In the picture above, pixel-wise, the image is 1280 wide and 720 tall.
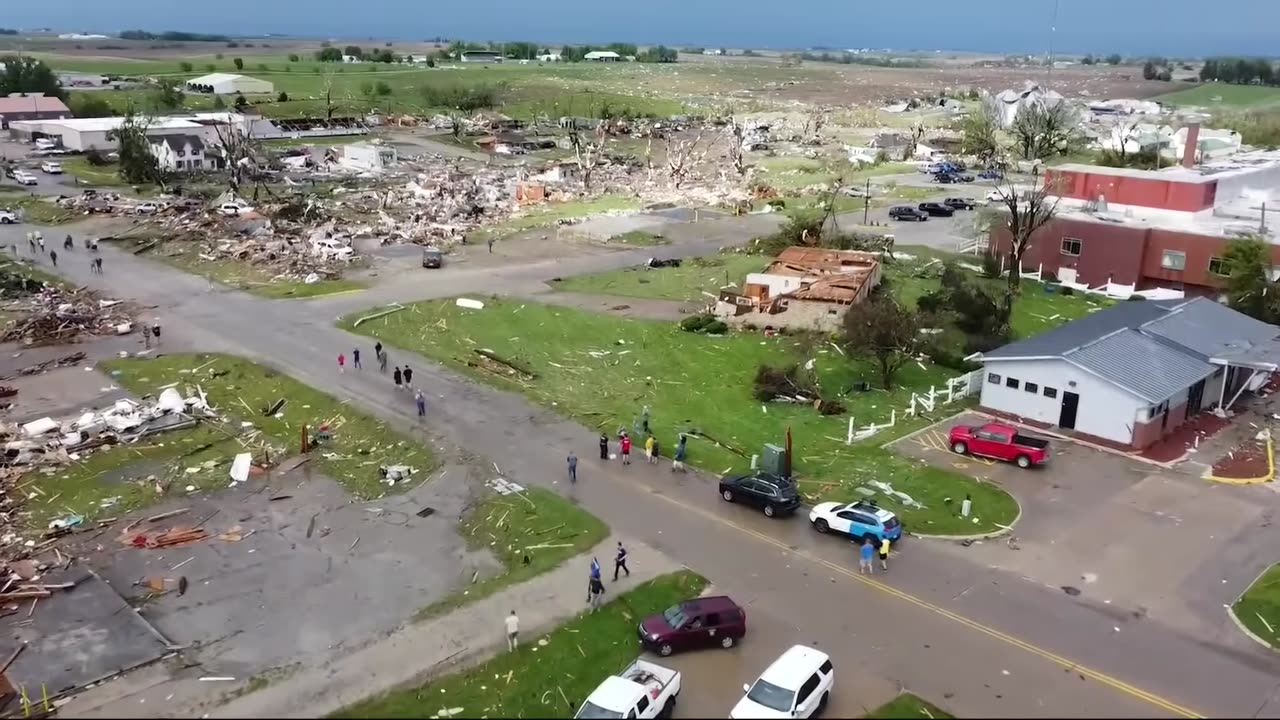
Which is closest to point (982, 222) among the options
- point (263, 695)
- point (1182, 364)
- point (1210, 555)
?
point (1182, 364)

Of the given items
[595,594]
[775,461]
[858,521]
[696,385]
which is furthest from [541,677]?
[696,385]

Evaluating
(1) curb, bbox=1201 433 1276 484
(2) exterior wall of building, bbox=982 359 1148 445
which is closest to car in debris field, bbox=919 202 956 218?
(2) exterior wall of building, bbox=982 359 1148 445

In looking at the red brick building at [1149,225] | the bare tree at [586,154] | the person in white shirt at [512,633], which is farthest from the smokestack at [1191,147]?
the person in white shirt at [512,633]

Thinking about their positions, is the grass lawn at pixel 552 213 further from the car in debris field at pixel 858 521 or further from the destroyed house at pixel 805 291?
the car in debris field at pixel 858 521

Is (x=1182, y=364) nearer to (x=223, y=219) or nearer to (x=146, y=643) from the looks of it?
(x=146, y=643)

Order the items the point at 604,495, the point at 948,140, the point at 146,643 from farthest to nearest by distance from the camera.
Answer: the point at 948,140 < the point at 604,495 < the point at 146,643

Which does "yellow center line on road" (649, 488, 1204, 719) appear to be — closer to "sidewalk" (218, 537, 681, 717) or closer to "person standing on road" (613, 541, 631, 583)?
"sidewalk" (218, 537, 681, 717)
